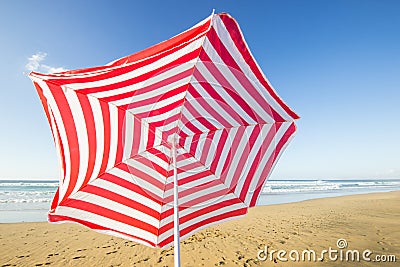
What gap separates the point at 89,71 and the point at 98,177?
884mm

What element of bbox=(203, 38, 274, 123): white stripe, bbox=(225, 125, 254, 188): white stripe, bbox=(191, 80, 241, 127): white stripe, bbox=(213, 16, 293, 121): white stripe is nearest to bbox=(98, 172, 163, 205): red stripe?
bbox=(225, 125, 254, 188): white stripe

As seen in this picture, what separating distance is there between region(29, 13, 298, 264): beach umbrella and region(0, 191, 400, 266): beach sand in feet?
9.60

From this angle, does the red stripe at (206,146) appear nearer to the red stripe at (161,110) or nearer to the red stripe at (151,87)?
the red stripe at (161,110)

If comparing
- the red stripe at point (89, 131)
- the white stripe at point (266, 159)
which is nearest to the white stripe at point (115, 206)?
the red stripe at point (89, 131)

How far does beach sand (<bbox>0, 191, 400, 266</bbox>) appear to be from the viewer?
15.7 ft

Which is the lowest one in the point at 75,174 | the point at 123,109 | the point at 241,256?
the point at 241,256

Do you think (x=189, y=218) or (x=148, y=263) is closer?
(x=189, y=218)

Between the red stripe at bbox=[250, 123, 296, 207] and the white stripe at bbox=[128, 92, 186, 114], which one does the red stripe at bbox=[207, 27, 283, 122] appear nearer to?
the red stripe at bbox=[250, 123, 296, 207]

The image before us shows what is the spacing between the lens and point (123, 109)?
73.5 inches

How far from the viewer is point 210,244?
5648 millimetres

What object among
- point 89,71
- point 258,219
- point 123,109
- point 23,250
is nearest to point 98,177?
point 123,109

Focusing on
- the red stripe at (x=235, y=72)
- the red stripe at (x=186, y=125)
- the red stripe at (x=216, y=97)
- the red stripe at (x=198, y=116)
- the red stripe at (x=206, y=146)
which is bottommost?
the red stripe at (x=206, y=146)

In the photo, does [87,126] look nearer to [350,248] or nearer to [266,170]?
[266,170]

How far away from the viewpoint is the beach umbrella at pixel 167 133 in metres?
1.60
